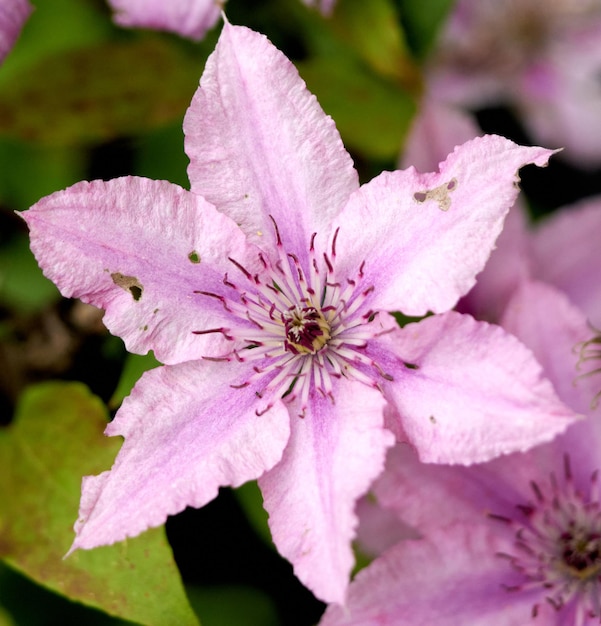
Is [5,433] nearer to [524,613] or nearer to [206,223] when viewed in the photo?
[206,223]

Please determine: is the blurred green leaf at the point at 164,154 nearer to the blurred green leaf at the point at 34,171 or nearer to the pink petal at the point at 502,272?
the blurred green leaf at the point at 34,171

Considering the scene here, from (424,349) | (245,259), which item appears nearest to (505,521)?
(424,349)

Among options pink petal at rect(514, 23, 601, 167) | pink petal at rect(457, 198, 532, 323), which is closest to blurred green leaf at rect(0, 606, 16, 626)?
pink petal at rect(457, 198, 532, 323)

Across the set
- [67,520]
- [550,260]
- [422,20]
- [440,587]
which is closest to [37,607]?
[67,520]

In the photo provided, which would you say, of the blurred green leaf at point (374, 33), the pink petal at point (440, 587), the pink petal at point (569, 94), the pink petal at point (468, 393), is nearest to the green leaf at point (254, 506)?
the pink petal at point (440, 587)

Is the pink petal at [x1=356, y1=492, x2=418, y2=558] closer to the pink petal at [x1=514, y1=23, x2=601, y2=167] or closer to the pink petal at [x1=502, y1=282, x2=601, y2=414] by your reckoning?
the pink petal at [x1=502, y1=282, x2=601, y2=414]

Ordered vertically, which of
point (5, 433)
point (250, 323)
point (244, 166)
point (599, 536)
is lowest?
point (5, 433)
